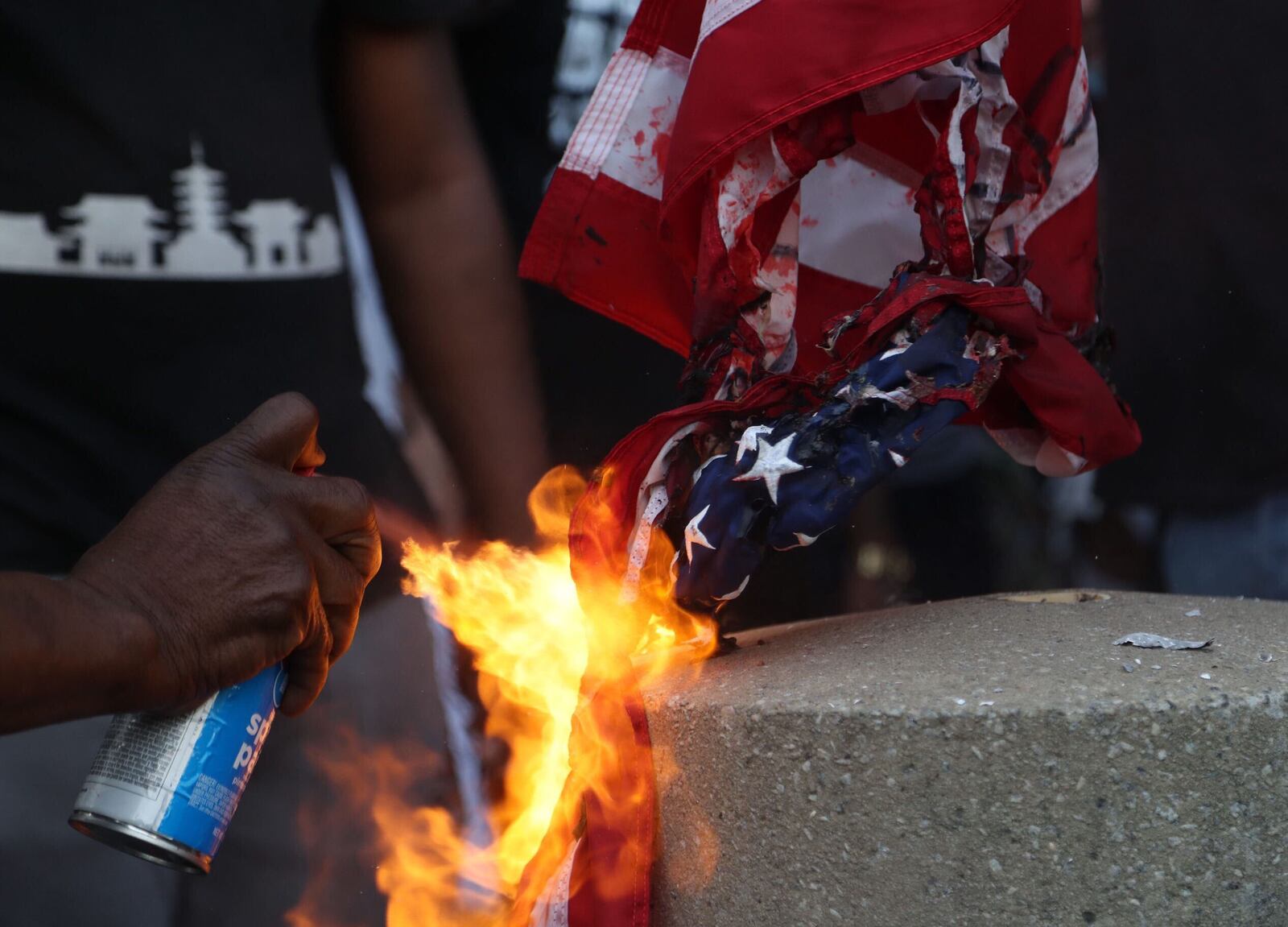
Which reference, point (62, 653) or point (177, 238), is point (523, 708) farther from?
point (62, 653)

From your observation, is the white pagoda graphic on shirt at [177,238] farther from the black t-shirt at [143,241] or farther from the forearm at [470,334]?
the forearm at [470,334]

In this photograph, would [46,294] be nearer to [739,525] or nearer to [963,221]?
[739,525]

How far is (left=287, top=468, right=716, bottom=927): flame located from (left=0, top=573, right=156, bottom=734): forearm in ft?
1.51

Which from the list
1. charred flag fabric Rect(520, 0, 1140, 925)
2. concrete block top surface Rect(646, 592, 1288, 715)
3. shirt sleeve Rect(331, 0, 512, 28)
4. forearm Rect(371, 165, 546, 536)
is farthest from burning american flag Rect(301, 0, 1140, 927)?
shirt sleeve Rect(331, 0, 512, 28)

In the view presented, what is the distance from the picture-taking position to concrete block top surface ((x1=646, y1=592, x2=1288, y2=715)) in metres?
0.97

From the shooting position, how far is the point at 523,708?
191cm

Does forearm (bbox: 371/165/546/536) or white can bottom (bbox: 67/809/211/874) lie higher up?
forearm (bbox: 371/165/546/536)

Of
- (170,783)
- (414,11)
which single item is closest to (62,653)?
(170,783)

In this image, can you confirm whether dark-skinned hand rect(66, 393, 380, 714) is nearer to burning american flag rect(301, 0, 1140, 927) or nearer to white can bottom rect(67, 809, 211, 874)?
white can bottom rect(67, 809, 211, 874)

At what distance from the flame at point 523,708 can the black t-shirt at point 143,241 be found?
0.35 m

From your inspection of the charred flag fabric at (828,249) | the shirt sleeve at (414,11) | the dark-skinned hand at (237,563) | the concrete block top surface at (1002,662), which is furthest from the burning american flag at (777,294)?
the shirt sleeve at (414,11)

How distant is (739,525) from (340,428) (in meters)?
0.89

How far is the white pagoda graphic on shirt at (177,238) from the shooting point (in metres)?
1.52

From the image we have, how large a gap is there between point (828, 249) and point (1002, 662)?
640 mm
